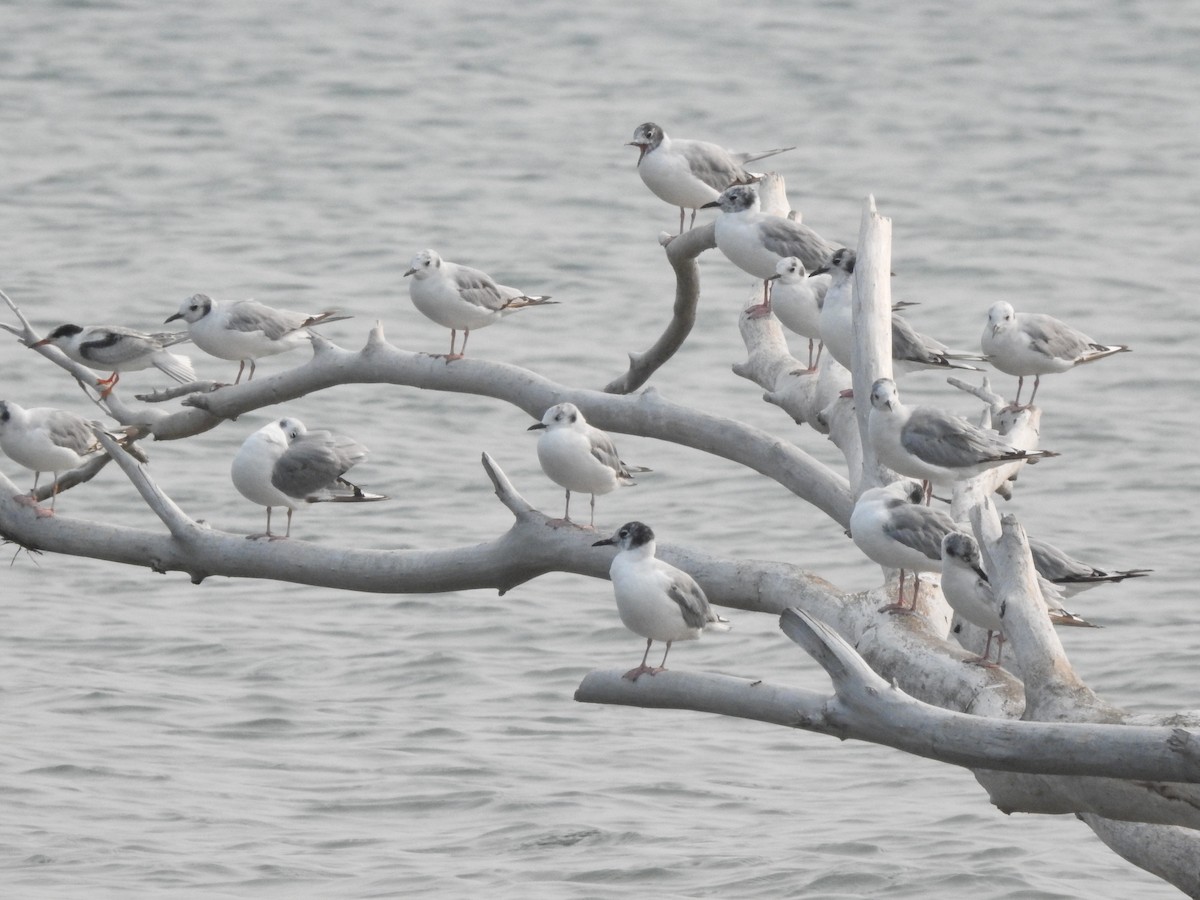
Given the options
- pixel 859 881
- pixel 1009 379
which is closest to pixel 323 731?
pixel 859 881

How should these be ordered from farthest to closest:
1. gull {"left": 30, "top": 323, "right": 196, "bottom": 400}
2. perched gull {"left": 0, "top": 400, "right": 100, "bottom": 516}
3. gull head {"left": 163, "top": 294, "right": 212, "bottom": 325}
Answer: gull head {"left": 163, "top": 294, "right": 212, "bottom": 325}, gull {"left": 30, "top": 323, "right": 196, "bottom": 400}, perched gull {"left": 0, "top": 400, "right": 100, "bottom": 516}

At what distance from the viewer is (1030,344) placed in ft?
40.7

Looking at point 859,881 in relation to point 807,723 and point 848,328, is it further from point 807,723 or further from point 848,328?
point 807,723

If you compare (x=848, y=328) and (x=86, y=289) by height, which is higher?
(x=848, y=328)

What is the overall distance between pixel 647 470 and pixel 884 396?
178cm

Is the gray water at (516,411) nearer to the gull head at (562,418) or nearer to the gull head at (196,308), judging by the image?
the gull head at (196,308)

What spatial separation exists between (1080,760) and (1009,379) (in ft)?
45.5

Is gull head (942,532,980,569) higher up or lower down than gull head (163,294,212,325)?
higher up

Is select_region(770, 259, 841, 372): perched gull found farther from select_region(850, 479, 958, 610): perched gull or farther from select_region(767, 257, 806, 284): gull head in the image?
select_region(850, 479, 958, 610): perched gull

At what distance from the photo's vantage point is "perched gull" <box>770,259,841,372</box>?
1186 centimetres

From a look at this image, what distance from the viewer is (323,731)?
1576 cm

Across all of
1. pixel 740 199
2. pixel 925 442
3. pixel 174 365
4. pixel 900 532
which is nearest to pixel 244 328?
pixel 174 365

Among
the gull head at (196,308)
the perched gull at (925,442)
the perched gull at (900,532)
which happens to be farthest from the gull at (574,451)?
the gull head at (196,308)

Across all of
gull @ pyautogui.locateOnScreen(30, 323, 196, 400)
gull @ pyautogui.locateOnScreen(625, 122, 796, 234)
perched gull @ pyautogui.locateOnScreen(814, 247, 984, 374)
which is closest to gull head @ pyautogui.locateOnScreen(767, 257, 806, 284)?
perched gull @ pyautogui.locateOnScreen(814, 247, 984, 374)
